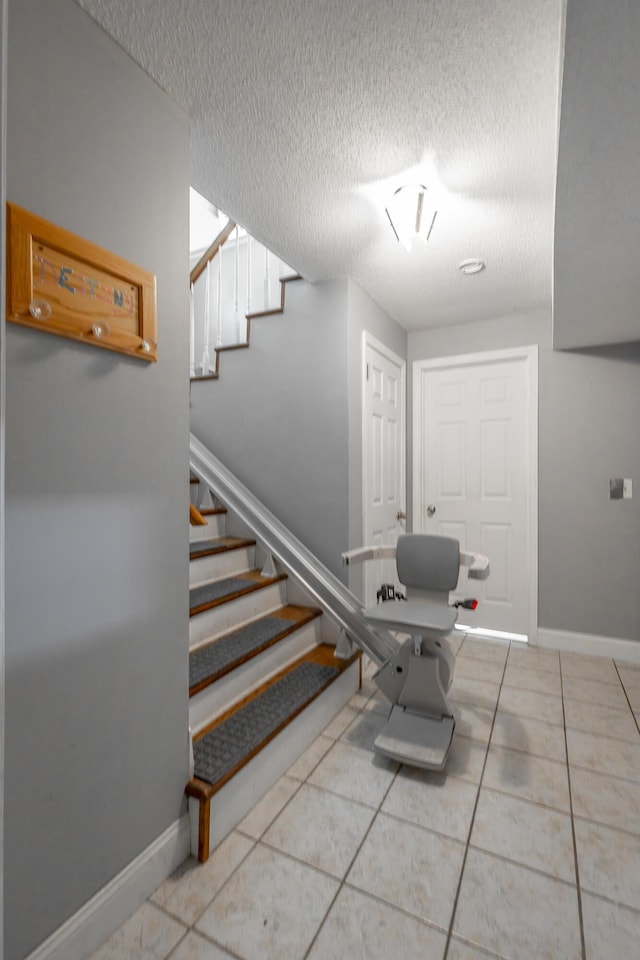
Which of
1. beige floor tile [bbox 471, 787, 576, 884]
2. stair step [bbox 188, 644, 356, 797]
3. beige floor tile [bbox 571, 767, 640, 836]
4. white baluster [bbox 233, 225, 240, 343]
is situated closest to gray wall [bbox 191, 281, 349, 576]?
white baluster [bbox 233, 225, 240, 343]

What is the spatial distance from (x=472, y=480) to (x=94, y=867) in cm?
322

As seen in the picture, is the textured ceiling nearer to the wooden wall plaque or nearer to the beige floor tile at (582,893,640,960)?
the wooden wall plaque

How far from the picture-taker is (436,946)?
1194 mm

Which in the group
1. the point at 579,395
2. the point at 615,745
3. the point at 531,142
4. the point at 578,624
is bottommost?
the point at 615,745

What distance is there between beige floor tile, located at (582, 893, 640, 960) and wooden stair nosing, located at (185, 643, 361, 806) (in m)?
1.10

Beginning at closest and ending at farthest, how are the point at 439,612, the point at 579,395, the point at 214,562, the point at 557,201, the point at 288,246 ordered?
the point at 557,201 → the point at 439,612 → the point at 288,246 → the point at 214,562 → the point at 579,395

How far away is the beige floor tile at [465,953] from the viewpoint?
1.17 m

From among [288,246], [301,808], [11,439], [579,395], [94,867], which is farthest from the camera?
[579,395]

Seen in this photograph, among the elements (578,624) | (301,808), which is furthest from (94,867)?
(578,624)

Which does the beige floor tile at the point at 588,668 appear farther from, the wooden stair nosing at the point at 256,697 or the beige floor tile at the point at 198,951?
the beige floor tile at the point at 198,951

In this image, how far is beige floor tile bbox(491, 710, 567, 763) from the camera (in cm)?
205

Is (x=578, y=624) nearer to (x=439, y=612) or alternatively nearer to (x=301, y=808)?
(x=439, y=612)

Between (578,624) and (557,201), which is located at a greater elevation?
(557,201)

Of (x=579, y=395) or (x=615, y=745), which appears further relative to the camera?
(x=579, y=395)
